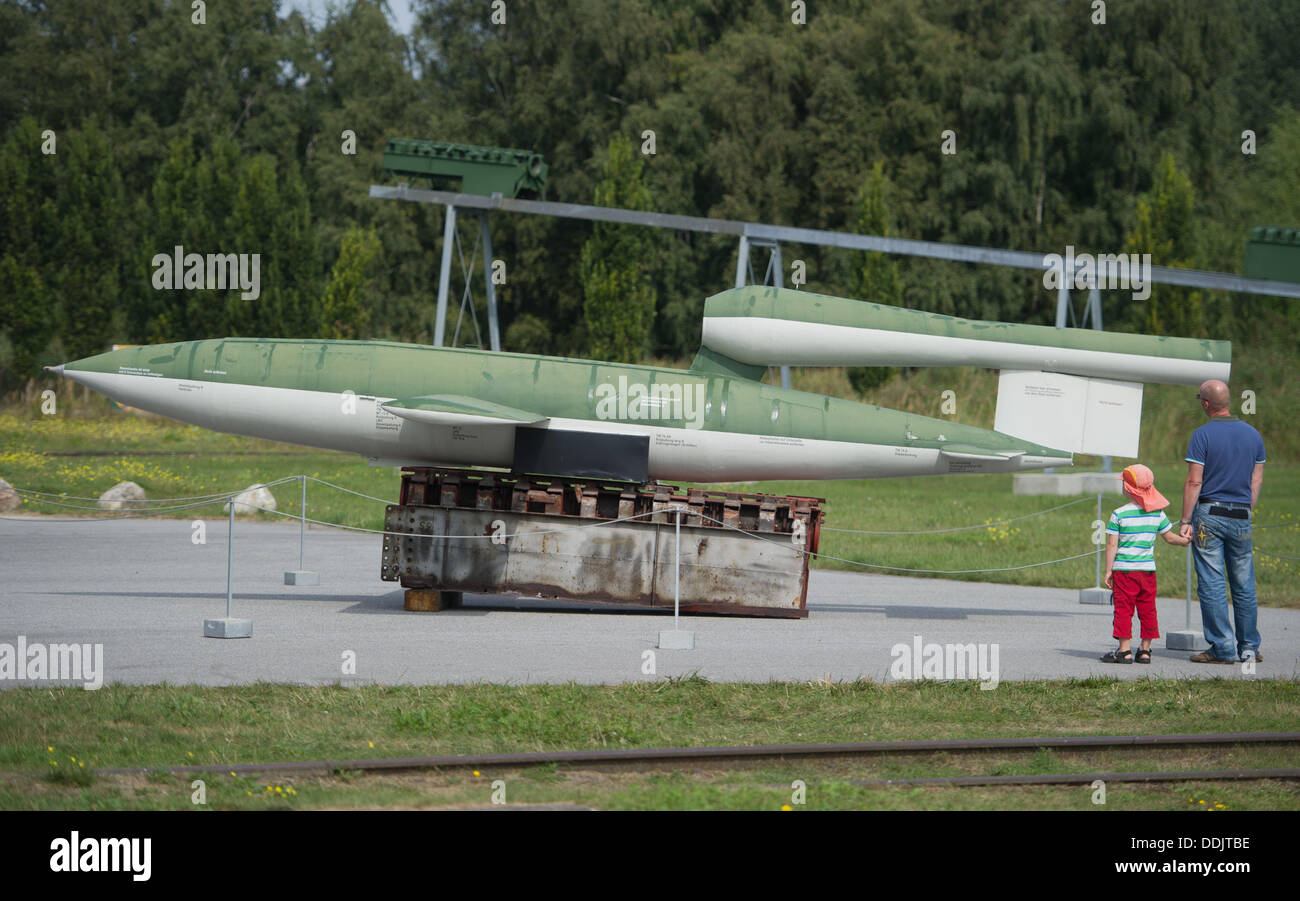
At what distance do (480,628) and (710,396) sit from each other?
343 centimetres

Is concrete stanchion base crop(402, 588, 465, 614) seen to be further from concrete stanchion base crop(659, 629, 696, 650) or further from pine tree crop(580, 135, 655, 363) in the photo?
pine tree crop(580, 135, 655, 363)

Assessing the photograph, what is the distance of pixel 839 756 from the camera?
7441 mm

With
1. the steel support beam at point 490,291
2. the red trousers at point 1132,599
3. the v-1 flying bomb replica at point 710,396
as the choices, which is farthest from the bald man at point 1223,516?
the steel support beam at point 490,291

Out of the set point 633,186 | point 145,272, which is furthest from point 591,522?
point 145,272

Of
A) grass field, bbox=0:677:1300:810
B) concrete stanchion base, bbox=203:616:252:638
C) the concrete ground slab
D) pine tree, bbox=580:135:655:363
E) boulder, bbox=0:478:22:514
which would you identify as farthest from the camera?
pine tree, bbox=580:135:655:363

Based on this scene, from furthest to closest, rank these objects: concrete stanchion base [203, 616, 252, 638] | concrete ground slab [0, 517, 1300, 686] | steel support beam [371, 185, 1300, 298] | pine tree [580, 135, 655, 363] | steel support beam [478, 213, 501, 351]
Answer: pine tree [580, 135, 655, 363], steel support beam [478, 213, 501, 351], steel support beam [371, 185, 1300, 298], concrete stanchion base [203, 616, 252, 638], concrete ground slab [0, 517, 1300, 686]

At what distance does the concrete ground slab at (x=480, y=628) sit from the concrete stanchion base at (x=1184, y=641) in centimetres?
19

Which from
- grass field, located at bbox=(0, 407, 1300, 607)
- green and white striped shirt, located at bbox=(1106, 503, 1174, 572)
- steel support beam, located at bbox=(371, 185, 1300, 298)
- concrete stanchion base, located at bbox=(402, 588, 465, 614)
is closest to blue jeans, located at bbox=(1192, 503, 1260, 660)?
green and white striped shirt, located at bbox=(1106, 503, 1174, 572)

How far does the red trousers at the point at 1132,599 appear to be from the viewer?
1059 centimetres

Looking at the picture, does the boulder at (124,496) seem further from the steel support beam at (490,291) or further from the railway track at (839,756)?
the railway track at (839,756)

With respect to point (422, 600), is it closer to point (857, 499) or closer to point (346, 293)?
point (857, 499)

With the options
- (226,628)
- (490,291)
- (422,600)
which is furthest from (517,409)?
(490,291)

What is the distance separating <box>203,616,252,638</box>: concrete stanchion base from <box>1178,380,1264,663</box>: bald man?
771 cm

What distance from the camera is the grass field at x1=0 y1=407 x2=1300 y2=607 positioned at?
56.3 ft
